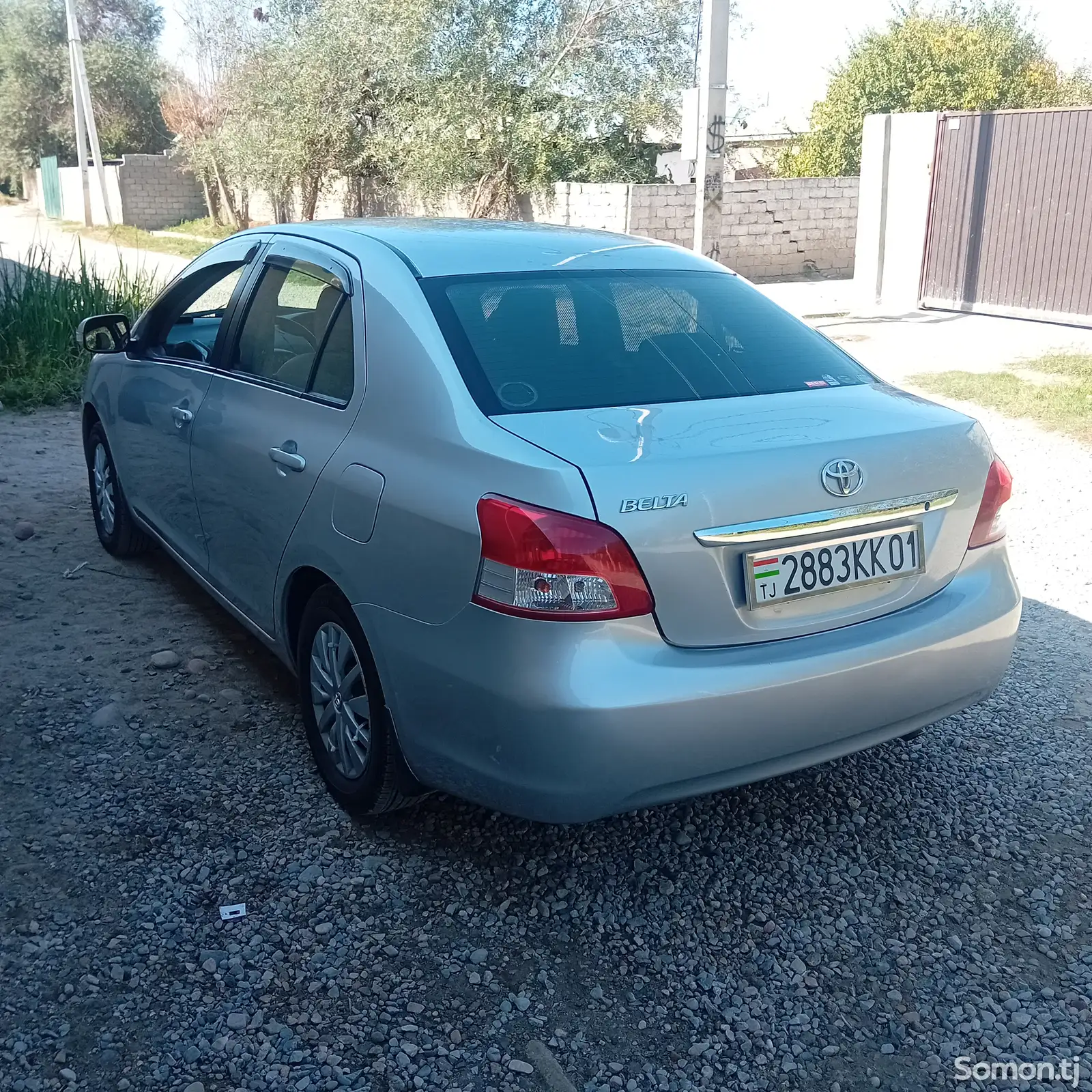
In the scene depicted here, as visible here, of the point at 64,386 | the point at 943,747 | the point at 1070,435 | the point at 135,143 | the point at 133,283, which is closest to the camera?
the point at 943,747

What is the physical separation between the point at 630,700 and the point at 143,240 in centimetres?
2908

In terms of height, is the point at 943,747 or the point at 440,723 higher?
the point at 440,723

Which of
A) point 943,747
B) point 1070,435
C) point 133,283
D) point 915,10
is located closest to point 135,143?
point 915,10

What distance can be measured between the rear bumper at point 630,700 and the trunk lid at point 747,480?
69 mm

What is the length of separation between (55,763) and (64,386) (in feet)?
21.2

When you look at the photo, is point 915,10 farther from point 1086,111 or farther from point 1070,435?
point 1070,435

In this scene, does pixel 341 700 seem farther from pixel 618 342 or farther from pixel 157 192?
pixel 157 192

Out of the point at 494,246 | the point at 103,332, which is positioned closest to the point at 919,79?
the point at 103,332

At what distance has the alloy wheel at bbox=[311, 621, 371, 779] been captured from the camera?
326 centimetres

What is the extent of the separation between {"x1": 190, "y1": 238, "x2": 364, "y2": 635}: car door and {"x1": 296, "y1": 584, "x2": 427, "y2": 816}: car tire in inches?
10.5

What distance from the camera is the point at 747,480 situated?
269 centimetres

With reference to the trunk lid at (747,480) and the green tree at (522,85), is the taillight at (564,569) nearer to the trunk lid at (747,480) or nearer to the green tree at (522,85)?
the trunk lid at (747,480)

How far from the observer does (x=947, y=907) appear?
3004 millimetres

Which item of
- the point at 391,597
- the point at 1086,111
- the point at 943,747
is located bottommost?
the point at 943,747
